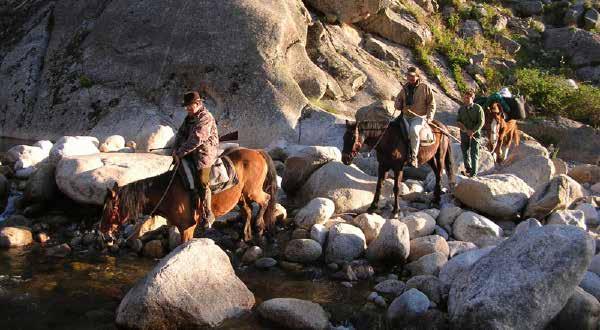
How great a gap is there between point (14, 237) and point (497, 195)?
28.2ft

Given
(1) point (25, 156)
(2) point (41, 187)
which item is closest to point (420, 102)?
(2) point (41, 187)

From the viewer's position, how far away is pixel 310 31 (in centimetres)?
1972

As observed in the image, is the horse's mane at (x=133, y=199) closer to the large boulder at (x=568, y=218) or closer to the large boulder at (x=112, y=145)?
the large boulder at (x=112, y=145)

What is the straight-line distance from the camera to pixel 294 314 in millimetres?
6875

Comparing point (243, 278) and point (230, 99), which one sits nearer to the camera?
point (243, 278)

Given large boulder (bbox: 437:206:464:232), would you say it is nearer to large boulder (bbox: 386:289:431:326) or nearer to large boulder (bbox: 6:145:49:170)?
large boulder (bbox: 386:289:431:326)

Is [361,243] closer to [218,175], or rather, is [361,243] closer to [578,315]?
[218,175]

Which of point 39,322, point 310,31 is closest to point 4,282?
point 39,322

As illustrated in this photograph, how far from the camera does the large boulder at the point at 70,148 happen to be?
40.0ft

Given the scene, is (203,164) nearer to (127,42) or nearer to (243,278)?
(243,278)

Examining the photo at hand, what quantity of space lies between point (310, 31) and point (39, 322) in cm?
1476

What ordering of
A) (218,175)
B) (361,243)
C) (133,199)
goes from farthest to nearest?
(361,243), (218,175), (133,199)

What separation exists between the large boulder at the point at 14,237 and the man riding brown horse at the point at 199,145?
129 inches

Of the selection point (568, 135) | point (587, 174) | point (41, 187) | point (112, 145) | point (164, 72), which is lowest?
point (568, 135)
